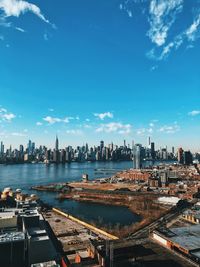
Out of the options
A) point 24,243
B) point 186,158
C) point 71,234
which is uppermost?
point 186,158

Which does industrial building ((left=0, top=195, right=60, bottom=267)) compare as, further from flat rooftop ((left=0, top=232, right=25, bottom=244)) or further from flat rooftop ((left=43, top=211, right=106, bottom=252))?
flat rooftop ((left=43, top=211, right=106, bottom=252))

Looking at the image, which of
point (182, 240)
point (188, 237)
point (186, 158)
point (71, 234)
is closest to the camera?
point (182, 240)


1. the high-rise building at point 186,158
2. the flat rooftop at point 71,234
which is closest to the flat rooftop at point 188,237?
the flat rooftop at point 71,234

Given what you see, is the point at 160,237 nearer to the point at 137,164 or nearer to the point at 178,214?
the point at 178,214

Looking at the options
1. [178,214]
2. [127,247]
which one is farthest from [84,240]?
[178,214]

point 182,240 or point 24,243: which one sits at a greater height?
point 24,243

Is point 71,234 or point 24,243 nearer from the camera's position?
point 24,243

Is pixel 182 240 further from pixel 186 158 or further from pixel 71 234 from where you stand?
pixel 186 158

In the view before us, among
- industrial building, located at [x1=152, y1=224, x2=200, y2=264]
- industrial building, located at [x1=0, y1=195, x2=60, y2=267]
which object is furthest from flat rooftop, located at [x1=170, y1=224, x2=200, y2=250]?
industrial building, located at [x1=0, y1=195, x2=60, y2=267]

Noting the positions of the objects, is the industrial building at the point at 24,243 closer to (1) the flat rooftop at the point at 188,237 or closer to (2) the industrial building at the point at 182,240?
(2) the industrial building at the point at 182,240

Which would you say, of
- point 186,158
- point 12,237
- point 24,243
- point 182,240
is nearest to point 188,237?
point 182,240

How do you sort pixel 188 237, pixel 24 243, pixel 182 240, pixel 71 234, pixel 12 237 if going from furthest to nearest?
pixel 71 234, pixel 188 237, pixel 182 240, pixel 12 237, pixel 24 243
